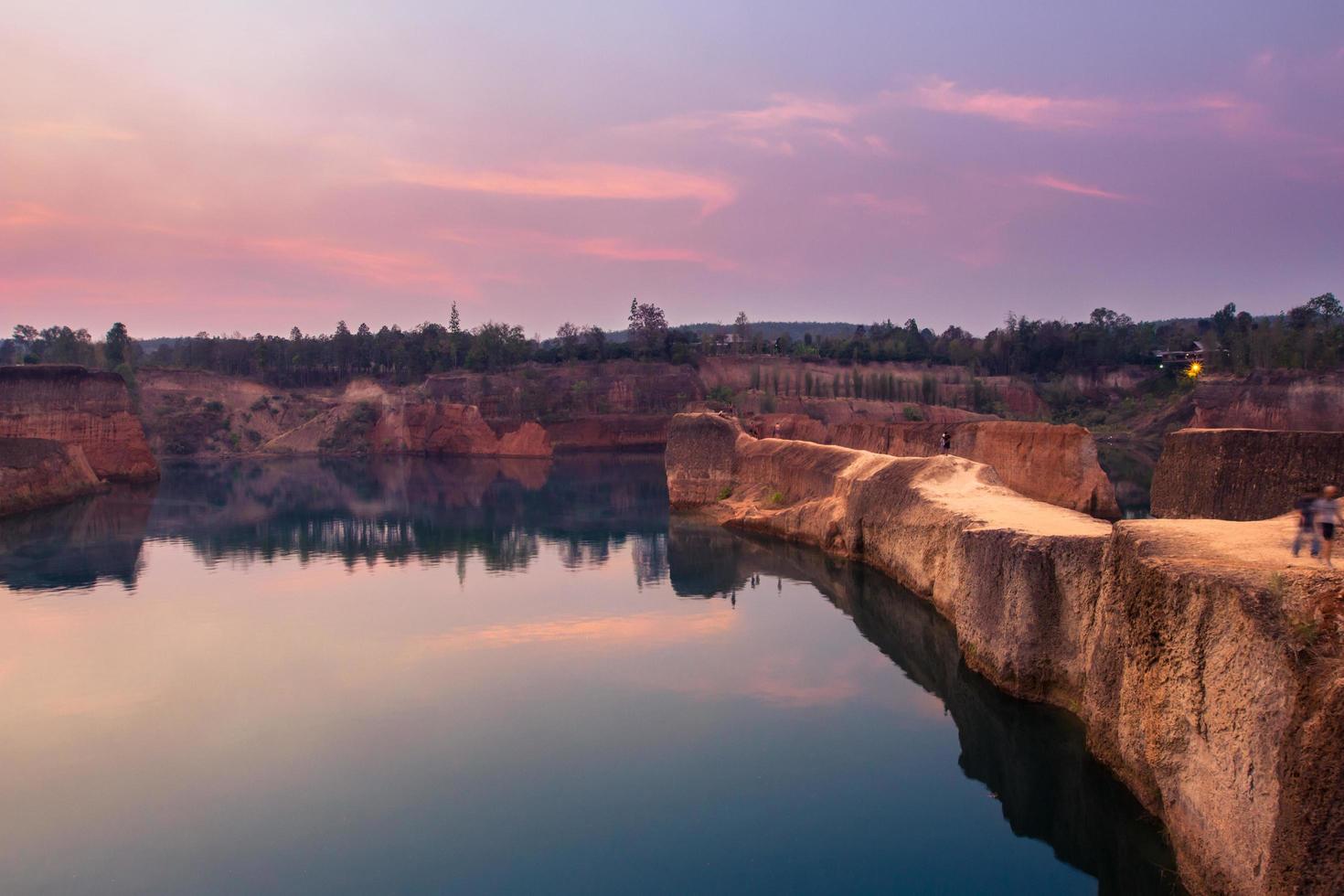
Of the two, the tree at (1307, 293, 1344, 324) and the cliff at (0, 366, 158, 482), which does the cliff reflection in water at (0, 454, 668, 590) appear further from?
the tree at (1307, 293, 1344, 324)

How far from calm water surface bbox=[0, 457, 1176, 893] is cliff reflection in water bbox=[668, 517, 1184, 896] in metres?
0.04

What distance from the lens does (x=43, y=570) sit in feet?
95.8

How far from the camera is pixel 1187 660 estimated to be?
908 cm

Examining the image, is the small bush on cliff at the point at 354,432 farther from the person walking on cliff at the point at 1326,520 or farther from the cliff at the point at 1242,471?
the person walking on cliff at the point at 1326,520

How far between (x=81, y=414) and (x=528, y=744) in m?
56.8

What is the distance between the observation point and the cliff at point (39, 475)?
138 feet

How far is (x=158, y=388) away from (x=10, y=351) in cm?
7066

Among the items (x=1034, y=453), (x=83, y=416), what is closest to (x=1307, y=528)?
(x=1034, y=453)

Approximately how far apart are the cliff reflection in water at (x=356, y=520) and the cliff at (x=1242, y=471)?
48.2 ft

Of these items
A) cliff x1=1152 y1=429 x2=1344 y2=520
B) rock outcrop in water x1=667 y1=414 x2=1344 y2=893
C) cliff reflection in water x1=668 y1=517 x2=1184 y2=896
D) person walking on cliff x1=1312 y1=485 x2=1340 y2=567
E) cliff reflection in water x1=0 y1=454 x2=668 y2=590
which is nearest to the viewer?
rock outcrop in water x1=667 y1=414 x2=1344 y2=893

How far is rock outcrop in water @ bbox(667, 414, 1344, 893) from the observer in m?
6.88

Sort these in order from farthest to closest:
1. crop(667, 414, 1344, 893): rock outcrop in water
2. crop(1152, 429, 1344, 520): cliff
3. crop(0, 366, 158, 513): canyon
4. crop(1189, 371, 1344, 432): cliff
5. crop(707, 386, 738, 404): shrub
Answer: crop(707, 386, 738, 404): shrub, crop(0, 366, 158, 513): canyon, crop(1189, 371, 1344, 432): cliff, crop(1152, 429, 1344, 520): cliff, crop(667, 414, 1344, 893): rock outcrop in water

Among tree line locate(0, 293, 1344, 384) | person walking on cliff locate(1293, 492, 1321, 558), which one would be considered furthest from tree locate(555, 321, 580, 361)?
person walking on cliff locate(1293, 492, 1321, 558)

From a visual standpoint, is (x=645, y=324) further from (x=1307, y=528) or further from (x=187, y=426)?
(x=1307, y=528)
